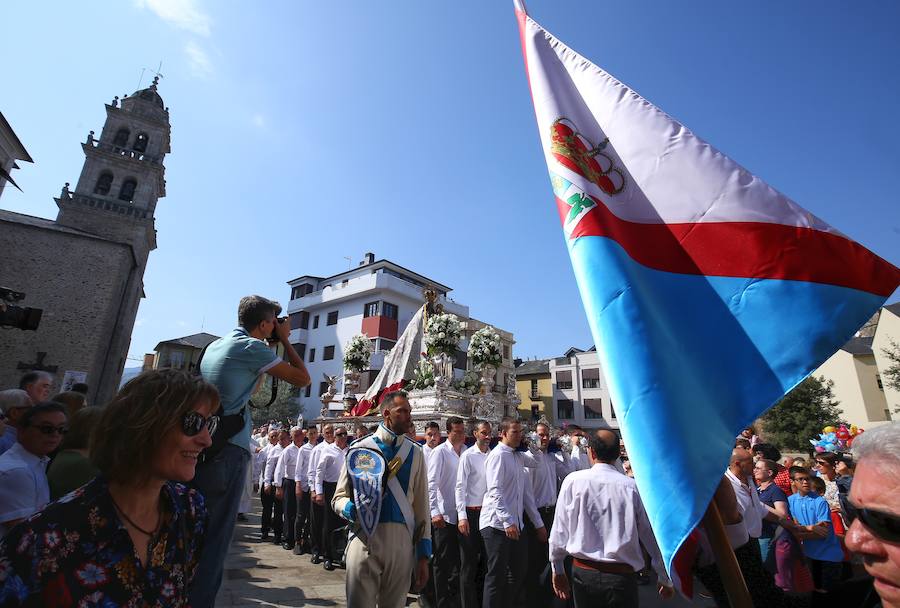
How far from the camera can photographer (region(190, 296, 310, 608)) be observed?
2.67 m

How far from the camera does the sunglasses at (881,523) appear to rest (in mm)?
1554

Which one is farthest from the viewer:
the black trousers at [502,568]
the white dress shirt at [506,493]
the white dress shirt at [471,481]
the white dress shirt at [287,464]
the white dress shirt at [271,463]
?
the white dress shirt at [271,463]

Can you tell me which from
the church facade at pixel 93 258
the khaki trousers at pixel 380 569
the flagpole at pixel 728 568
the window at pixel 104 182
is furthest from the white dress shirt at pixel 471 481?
the window at pixel 104 182

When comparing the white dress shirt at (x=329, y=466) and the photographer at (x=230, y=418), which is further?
the white dress shirt at (x=329, y=466)

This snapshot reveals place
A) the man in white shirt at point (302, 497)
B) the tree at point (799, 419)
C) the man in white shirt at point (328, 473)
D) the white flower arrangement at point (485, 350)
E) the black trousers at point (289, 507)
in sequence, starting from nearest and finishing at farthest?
the man in white shirt at point (328, 473) < the man in white shirt at point (302, 497) < the black trousers at point (289, 507) < the white flower arrangement at point (485, 350) < the tree at point (799, 419)

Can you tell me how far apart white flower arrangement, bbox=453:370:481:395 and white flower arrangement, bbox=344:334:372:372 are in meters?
5.14

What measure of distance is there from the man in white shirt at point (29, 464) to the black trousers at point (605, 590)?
4.00 meters

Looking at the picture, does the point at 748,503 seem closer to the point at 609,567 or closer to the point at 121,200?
the point at 609,567

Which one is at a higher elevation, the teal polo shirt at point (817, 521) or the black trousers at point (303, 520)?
the teal polo shirt at point (817, 521)

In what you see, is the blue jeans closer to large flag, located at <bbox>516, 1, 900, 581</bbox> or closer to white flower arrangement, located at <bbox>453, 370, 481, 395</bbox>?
large flag, located at <bbox>516, 1, 900, 581</bbox>

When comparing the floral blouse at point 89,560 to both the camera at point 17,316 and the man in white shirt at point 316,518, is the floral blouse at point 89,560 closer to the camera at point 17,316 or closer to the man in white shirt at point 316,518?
the camera at point 17,316

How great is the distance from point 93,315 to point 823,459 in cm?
3650

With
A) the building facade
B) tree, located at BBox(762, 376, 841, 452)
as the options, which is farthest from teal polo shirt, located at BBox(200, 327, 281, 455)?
the building facade

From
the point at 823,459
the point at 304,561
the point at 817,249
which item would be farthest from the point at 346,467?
the point at 823,459
